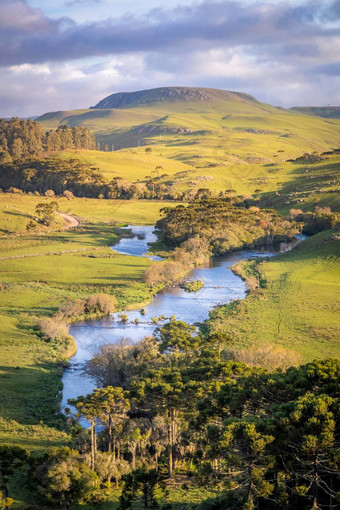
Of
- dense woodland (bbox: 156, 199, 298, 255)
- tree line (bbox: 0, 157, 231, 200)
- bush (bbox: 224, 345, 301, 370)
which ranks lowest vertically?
bush (bbox: 224, 345, 301, 370)

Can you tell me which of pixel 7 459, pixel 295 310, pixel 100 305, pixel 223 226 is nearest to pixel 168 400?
pixel 7 459

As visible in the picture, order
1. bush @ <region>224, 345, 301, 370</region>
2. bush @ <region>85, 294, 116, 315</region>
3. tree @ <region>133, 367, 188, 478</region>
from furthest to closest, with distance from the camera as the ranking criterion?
bush @ <region>85, 294, 116, 315</region>
bush @ <region>224, 345, 301, 370</region>
tree @ <region>133, 367, 188, 478</region>

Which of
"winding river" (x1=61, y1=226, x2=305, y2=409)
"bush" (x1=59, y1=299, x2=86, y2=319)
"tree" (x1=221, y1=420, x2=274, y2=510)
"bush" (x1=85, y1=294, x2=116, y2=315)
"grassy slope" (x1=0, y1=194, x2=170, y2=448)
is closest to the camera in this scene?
"tree" (x1=221, y1=420, x2=274, y2=510)

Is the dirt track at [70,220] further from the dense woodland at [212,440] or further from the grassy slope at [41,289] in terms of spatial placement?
the dense woodland at [212,440]

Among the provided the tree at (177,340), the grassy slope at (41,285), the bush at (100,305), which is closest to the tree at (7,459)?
the grassy slope at (41,285)

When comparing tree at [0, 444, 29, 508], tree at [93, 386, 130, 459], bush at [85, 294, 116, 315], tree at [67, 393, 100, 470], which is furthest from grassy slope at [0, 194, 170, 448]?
tree at [0, 444, 29, 508]

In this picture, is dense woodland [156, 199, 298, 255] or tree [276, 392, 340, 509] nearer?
tree [276, 392, 340, 509]

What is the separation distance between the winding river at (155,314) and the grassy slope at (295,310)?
14.1 feet

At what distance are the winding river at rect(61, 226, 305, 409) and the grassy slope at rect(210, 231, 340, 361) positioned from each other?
14.1 ft

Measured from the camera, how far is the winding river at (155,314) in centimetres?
4497

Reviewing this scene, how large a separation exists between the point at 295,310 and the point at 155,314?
16.7 meters

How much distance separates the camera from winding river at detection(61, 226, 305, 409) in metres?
45.0

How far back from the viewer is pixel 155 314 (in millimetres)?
62656

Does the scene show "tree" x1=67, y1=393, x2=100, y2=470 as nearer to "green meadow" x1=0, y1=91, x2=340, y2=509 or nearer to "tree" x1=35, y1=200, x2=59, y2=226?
"green meadow" x1=0, y1=91, x2=340, y2=509
